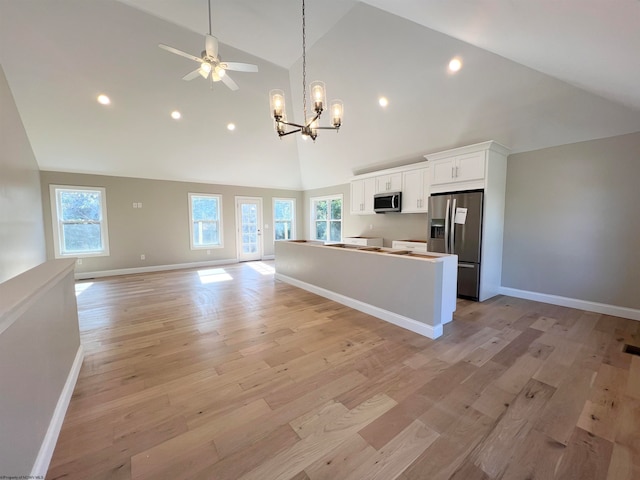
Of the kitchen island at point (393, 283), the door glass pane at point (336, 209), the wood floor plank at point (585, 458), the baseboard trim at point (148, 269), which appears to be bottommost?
the wood floor plank at point (585, 458)

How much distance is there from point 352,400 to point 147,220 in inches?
267

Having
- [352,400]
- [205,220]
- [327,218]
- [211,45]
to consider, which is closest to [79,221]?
[205,220]

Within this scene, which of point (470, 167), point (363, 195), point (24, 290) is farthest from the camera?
point (363, 195)

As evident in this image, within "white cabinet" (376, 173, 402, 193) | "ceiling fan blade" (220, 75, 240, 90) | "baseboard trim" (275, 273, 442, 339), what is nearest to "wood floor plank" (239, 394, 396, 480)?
"baseboard trim" (275, 273, 442, 339)

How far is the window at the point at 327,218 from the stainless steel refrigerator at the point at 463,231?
371 cm

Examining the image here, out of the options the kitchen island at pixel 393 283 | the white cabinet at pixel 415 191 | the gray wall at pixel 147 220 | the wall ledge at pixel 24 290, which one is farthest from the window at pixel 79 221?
the white cabinet at pixel 415 191

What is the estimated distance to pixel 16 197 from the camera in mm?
4008

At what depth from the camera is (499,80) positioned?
3.32 meters

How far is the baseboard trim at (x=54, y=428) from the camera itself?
129cm

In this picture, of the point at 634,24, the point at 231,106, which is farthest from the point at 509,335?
the point at 231,106

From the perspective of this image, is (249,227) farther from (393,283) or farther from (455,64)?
(455,64)

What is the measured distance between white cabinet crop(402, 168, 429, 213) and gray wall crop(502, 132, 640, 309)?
1.29m

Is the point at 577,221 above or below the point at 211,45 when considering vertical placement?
below

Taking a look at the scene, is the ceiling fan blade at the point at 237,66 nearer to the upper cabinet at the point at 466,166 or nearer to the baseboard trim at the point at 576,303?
the upper cabinet at the point at 466,166
